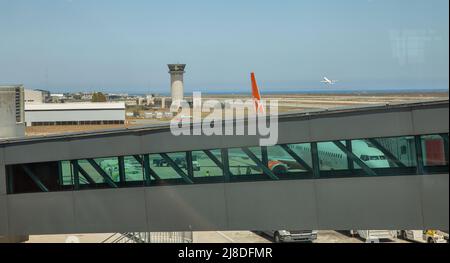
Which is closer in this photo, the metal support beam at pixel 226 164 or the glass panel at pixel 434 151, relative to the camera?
the glass panel at pixel 434 151

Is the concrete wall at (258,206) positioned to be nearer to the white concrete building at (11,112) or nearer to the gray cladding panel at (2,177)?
the gray cladding panel at (2,177)

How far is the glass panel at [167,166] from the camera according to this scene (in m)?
4.91

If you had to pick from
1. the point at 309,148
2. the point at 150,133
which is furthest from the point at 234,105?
the point at 309,148

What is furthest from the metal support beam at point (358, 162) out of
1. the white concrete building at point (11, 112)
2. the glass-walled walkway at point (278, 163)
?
the white concrete building at point (11, 112)

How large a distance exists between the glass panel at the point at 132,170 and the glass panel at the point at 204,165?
2.24 feet

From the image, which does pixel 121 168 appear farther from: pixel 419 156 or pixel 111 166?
pixel 419 156

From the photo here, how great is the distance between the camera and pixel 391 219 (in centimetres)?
475

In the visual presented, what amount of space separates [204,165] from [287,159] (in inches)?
37.2

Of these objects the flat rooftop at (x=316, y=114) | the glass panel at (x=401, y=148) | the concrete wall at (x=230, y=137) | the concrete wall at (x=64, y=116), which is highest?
the concrete wall at (x=64, y=116)

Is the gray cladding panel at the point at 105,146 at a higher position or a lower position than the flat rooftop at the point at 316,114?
lower

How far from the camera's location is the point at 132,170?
17.1 ft

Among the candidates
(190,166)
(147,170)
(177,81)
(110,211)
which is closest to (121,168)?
(147,170)

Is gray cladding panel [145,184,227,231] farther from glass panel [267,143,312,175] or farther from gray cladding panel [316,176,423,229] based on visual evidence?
gray cladding panel [316,176,423,229]

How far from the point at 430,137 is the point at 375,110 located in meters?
0.75
